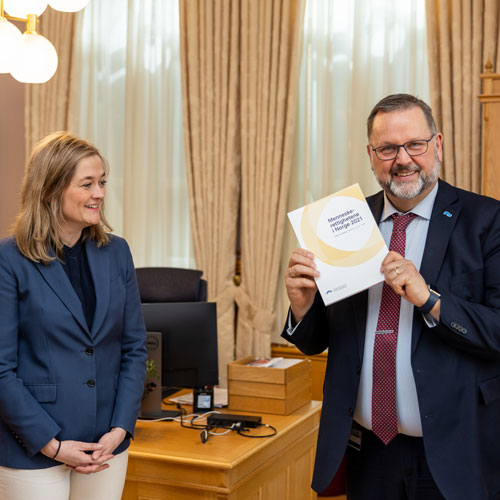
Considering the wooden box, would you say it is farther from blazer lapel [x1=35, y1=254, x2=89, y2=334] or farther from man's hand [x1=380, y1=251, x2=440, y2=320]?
man's hand [x1=380, y1=251, x2=440, y2=320]

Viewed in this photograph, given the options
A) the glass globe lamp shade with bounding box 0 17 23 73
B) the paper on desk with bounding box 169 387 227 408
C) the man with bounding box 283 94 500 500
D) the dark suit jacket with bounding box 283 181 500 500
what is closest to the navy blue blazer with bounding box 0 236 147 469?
the man with bounding box 283 94 500 500

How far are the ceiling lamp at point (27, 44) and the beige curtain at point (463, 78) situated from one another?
8.07 ft

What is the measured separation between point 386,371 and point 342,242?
37cm

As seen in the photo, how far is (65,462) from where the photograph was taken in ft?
6.57

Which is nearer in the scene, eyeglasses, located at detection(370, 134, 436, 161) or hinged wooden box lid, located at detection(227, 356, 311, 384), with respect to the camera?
eyeglasses, located at detection(370, 134, 436, 161)

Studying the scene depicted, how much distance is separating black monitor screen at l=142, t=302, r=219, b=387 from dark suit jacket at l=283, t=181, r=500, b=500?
128cm

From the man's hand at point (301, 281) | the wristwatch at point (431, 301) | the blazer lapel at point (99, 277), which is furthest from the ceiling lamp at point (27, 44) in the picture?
the wristwatch at point (431, 301)

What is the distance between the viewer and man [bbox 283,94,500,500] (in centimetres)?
175

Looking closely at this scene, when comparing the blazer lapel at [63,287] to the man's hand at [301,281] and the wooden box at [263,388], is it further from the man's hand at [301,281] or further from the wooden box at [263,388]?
the wooden box at [263,388]

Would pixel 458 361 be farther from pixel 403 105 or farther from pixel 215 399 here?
pixel 215 399

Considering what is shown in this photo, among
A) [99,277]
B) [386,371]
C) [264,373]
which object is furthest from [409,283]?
[264,373]

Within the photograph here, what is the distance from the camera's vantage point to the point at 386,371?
1860 mm

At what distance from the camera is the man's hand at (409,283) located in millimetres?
1715

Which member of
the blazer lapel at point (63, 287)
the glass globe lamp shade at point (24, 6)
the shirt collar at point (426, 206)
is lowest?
the blazer lapel at point (63, 287)
